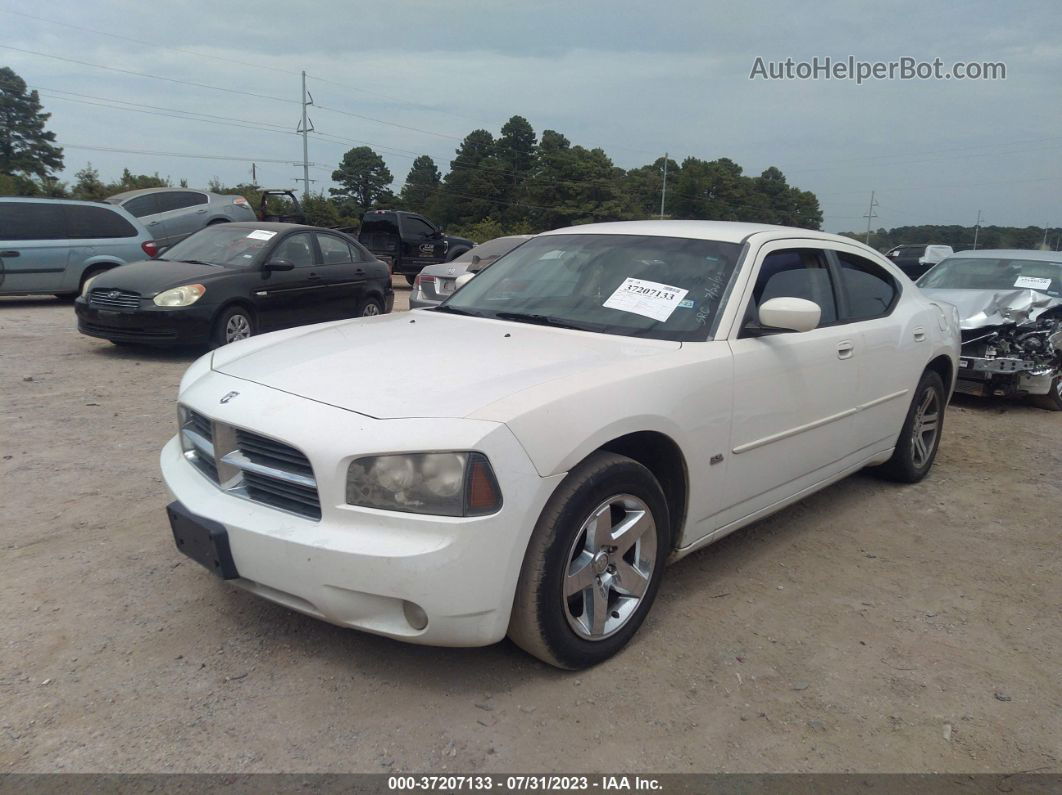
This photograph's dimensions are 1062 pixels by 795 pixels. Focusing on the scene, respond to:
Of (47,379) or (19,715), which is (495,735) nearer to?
(19,715)

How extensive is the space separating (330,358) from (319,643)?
3.46ft

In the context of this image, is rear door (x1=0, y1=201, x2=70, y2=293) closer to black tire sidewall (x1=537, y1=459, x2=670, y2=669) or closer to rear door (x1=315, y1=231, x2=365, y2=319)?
rear door (x1=315, y1=231, x2=365, y2=319)

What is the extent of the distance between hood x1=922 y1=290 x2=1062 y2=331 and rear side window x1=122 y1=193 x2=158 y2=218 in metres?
14.4

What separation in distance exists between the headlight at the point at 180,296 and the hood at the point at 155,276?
63 millimetres

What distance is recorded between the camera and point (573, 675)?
9.18 ft

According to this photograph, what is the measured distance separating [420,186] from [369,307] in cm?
5973

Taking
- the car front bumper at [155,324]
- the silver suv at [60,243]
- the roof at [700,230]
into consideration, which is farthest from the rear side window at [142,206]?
the roof at [700,230]

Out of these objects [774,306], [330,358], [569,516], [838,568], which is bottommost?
[838,568]

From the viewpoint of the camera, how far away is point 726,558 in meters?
3.89

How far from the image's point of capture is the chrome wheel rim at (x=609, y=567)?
2734mm

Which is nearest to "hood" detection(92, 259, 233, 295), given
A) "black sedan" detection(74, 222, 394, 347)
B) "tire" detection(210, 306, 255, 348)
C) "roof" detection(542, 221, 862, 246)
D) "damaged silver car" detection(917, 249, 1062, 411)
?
"black sedan" detection(74, 222, 394, 347)

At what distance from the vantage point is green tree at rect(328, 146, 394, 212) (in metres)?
66.5

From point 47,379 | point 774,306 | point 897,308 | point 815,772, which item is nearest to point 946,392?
point 897,308

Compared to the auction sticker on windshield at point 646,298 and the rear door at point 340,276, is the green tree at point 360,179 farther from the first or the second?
the auction sticker on windshield at point 646,298
